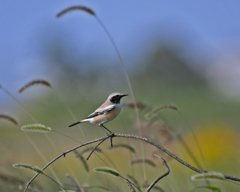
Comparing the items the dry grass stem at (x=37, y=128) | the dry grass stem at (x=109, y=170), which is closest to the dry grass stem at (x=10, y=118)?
the dry grass stem at (x=37, y=128)

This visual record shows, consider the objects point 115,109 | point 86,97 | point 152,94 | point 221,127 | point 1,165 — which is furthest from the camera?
point 152,94

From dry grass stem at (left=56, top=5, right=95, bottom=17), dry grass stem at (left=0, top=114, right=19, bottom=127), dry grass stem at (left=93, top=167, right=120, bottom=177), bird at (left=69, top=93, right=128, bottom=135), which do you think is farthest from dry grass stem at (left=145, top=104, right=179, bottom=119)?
dry grass stem at (left=0, top=114, right=19, bottom=127)

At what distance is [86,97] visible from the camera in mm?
19766

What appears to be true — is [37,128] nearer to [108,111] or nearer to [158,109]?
[108,111]

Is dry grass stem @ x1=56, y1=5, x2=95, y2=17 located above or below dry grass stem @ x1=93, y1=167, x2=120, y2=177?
above

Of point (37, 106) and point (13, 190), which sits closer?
point (13, 190)

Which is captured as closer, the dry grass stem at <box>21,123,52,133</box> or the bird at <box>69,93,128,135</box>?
the dry grass stem at <box>21,123,52,133</box>

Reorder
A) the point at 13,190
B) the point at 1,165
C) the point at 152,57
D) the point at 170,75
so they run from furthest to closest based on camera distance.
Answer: the point at 152,57 < the point at 170,75 < the point at 1,165 < the point at 13,190

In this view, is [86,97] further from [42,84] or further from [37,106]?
[42,84]

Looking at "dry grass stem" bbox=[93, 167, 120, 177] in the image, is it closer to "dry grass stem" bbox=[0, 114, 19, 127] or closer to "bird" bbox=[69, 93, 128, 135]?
"bird" bbox=[69, 93, 128, 135]

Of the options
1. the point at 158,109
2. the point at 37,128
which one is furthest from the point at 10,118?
the point at 158,109

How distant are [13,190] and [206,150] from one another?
862 cm

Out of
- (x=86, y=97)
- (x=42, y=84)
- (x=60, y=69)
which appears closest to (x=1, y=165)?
(x=42, y=84)

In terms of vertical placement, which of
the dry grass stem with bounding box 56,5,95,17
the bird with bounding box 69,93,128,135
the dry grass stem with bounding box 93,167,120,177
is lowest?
the dry grass stem with bounding box 93,167,120,177
